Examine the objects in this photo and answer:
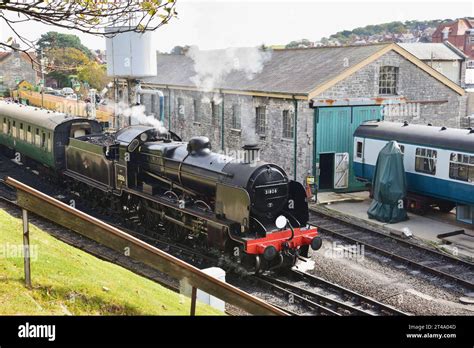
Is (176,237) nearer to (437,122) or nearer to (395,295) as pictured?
(395,295)

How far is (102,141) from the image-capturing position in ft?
58.6

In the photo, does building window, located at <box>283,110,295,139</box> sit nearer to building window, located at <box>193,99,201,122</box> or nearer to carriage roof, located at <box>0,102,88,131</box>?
building window, located at <box>193,99,201,122</box>

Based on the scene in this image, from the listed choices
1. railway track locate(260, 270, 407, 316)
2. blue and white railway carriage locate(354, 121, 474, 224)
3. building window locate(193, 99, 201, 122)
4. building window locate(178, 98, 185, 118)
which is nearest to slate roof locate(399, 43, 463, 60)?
building window locate(178, 98, 185, 118)

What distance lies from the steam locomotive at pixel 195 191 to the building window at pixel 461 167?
6.45 meters

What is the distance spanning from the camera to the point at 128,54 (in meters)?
24.9

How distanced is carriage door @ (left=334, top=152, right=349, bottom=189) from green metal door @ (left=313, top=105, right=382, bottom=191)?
15cm

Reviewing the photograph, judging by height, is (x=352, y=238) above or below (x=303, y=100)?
below

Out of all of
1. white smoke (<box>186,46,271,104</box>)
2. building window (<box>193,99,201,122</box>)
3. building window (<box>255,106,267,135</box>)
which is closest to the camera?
building window (<box>255,106,267,135</box>)

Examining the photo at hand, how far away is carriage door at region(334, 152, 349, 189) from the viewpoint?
72.0 ft

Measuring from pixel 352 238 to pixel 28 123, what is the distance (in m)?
14.1

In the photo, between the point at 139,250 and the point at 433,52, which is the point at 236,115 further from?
the point at 433,52

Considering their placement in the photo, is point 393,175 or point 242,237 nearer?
point 242,237

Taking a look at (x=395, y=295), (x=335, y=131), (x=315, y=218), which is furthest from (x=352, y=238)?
(x=335, y=131)

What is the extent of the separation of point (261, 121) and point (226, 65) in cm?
641
